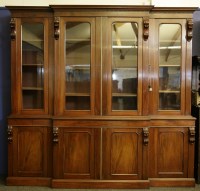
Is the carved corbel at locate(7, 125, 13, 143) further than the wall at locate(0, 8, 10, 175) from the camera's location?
No

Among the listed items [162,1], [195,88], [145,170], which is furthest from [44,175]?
[162,1]

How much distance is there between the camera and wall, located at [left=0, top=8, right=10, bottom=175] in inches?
146

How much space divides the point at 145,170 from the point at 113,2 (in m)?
2.28

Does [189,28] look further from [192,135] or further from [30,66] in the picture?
[30,66]

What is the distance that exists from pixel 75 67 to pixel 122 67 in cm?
58

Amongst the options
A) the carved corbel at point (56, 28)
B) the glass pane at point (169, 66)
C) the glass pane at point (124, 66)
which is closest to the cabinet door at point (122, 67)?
the glass pane at point (124, 66)

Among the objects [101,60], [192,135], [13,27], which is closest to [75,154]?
[101,60]

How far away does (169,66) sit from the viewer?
3.37m

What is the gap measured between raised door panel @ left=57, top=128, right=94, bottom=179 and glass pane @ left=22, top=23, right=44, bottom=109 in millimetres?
527

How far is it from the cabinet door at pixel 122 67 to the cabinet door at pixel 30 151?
2.85ft

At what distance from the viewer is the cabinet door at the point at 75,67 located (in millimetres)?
3258

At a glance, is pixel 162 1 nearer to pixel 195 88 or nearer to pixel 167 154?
pixel 195 88

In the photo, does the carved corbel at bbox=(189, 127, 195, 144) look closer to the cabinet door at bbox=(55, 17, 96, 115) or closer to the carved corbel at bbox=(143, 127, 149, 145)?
the carved corbel at bbox=(143, 127, 149, 145)

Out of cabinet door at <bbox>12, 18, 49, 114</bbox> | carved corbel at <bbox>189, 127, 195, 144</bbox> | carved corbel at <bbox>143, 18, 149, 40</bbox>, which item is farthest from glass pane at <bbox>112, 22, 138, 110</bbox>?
cabinet door at <bbox>12, 18, 49, 114</bbox>
